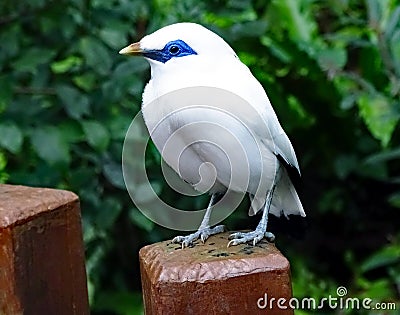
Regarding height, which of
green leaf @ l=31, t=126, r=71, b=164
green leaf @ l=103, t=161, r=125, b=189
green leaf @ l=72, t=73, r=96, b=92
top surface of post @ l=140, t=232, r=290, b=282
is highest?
top surface of post @ l=140, t=232, r=290, b=282

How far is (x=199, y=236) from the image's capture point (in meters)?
1.38

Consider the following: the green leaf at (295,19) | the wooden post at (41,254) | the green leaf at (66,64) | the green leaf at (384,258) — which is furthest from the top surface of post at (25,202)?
the green leaf at (295,19)

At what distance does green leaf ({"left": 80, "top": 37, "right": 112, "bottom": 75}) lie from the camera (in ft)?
7.47

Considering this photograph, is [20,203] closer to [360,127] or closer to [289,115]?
[289,115]

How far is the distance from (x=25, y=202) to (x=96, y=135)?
99 cm

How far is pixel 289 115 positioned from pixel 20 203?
5.94 ft

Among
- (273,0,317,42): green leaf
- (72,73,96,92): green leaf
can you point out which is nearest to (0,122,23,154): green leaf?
(72,73,96,92): green leaf

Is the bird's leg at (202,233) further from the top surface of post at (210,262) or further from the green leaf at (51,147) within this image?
the green leaf at (51,147)

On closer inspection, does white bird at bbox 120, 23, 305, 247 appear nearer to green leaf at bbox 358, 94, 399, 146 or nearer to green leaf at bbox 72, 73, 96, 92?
green leaf at bbox 72, 73, 96, 92

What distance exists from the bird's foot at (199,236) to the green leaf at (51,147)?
0.83m

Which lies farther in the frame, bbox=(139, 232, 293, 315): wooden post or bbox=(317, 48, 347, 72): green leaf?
bbox=(317, 48, 347, 72): green leaf

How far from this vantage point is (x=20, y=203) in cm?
123

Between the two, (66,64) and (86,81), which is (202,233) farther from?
(66,64)

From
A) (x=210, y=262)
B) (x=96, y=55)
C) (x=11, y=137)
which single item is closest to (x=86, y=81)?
(x=96, y=55)
